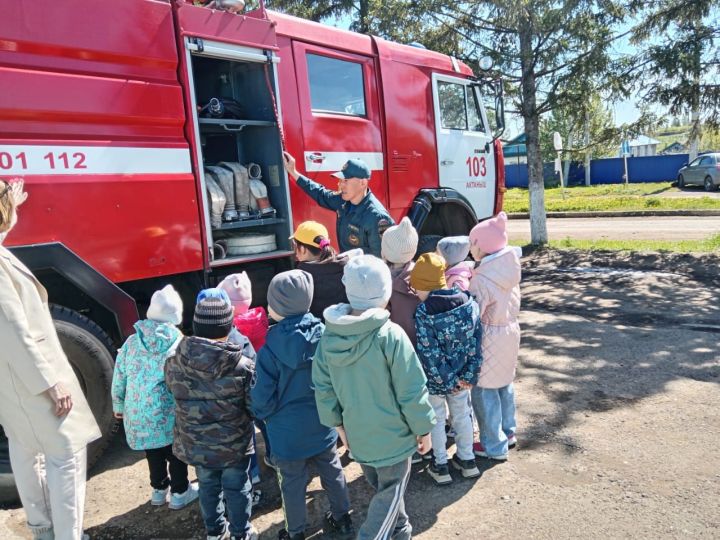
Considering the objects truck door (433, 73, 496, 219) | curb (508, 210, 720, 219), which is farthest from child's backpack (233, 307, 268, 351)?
curb (508, 210, 720, 219)

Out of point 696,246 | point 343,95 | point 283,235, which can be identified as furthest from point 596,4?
point 283,235

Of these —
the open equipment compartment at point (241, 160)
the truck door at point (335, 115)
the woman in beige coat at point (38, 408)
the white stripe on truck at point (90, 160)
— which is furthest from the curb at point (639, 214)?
the woman in beige coat at point (38, 408)

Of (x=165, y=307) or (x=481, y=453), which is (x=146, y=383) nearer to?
(x=165, y=307)

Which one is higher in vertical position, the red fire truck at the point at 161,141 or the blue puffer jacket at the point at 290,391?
the red fire truck at the point at 161,141

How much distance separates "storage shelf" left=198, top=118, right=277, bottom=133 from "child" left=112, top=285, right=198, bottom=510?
5.10ft

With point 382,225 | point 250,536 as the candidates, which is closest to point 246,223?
point 382,225

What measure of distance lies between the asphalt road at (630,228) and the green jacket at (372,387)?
10760mm

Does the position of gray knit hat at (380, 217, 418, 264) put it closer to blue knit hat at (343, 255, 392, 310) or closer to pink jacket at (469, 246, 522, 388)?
pink jacket at (469, 246, 522, 388)

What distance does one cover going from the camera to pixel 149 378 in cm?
297

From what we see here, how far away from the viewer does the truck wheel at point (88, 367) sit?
3268mm

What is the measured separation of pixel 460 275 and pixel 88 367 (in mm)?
2228

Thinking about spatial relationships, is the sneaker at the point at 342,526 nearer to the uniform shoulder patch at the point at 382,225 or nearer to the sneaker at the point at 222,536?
the sneaker at the point at 222,536

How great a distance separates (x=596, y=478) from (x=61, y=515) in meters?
2.66

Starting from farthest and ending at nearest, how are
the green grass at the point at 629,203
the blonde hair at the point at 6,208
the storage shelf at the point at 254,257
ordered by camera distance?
the green grass at the point at 629,203
the storage shelf at the point at 254,257
the blonde hair at the point at 6,208
